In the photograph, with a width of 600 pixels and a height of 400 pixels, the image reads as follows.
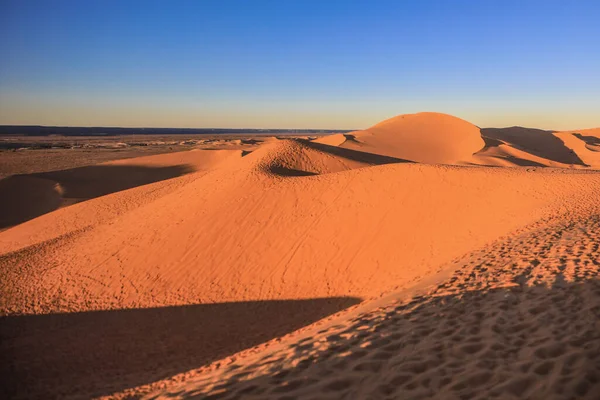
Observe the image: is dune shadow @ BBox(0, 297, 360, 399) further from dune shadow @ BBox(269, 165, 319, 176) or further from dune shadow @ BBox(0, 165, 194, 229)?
dune shadow @ BBox(0, 165, 194, 229)

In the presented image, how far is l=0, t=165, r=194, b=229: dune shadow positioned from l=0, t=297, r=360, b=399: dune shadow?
16.8m

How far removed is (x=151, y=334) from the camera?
9.10 meters

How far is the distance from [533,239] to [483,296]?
12.1 feet

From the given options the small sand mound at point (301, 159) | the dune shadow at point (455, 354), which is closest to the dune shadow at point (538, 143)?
the small sand mound at point (301, 159)

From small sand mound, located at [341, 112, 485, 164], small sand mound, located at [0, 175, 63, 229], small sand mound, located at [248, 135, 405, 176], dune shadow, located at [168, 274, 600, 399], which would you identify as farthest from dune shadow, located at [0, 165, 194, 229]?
dune shadow, located at [168, 274, 600, 399]

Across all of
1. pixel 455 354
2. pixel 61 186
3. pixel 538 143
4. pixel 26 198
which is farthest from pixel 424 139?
pixel 455 354

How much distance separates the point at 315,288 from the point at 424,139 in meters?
35.0

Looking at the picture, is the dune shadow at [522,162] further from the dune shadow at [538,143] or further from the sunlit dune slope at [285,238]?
the sunlit dune slope at [285,238]

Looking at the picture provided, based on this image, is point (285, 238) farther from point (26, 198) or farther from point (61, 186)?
point (61, 186)

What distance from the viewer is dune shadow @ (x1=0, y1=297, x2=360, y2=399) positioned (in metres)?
7.10

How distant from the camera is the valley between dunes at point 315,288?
413cm

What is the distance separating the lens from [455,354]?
417 cm

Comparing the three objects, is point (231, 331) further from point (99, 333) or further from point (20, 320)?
point (20, 320)

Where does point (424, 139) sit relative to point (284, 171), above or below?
above
